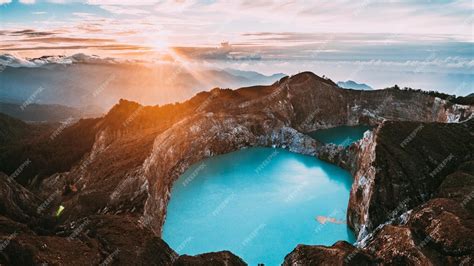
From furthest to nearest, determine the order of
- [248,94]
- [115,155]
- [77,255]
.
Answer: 1. [248,94]
2. [115,155]
3. [77,255]

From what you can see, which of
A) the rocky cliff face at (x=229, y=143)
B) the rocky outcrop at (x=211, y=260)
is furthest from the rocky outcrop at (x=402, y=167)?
the rocky outcrop at (x=211, y=260)

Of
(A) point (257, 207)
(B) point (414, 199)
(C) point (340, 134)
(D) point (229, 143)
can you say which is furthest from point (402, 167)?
(C) point (340, 134)

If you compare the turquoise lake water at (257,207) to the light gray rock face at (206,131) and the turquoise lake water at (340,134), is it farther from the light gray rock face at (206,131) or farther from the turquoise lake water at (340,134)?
the turquoise lake water at (340,134)

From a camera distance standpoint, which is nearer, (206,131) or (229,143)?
(206,131)

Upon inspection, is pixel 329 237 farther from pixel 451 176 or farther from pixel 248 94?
pixel 248 94

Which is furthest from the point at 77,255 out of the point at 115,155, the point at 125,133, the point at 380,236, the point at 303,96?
the point at 303,96

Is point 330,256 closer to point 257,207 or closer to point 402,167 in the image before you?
point 402,167
